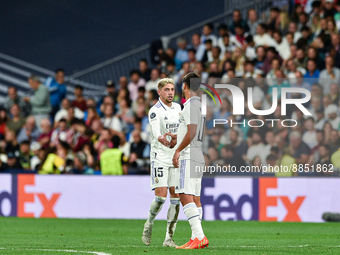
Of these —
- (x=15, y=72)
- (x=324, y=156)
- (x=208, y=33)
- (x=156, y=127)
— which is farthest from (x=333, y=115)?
(x=15, y=72)

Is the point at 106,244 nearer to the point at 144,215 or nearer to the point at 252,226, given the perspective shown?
the point at 252,226

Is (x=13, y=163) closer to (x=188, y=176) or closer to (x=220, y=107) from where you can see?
(x=220, y=107)

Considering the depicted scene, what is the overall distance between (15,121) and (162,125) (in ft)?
29.5

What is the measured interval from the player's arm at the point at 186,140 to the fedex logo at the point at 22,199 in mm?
7320

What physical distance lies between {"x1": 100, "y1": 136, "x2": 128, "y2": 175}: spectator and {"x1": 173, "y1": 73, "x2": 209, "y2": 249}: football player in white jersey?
605 centimetres

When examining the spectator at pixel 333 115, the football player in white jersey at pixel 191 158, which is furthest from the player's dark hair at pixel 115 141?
the football player in white jersey at pixel 191 158

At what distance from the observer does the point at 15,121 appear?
1648 centimetres

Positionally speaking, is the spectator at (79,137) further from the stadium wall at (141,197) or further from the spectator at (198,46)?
the spectator at (198,46)

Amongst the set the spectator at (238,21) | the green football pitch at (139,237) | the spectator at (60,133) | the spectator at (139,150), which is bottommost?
the green football pitch at (139,237)

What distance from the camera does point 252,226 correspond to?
11.8 m

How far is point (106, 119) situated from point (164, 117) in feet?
24.6

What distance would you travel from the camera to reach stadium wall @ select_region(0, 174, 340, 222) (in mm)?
12812

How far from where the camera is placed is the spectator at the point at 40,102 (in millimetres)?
16641

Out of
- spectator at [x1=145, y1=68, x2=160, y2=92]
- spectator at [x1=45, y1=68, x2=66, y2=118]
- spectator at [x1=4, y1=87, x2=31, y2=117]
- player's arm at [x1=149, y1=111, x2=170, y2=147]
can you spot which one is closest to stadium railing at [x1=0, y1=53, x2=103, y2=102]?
spectator at [x1=4, y1=87, x2=31, y2=117]
